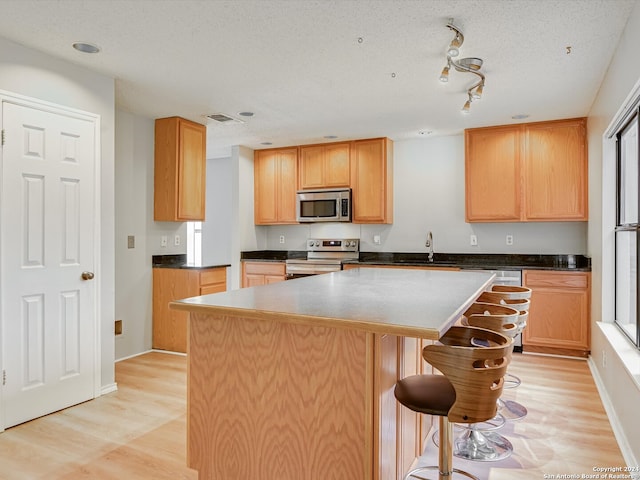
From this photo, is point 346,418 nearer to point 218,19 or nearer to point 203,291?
point 218,19

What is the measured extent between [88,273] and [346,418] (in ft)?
7.72

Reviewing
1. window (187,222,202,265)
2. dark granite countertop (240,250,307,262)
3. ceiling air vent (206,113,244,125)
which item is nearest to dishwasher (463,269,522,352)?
dark granite countertop (240,250,307,262)

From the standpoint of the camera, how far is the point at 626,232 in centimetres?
291

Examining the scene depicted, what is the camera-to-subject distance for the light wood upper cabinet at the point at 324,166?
554 cm

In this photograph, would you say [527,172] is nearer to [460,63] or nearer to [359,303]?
[460,63]

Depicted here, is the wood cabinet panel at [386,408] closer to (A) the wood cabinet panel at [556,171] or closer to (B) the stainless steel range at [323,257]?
(A) the wood cabinet panel at [556,171]

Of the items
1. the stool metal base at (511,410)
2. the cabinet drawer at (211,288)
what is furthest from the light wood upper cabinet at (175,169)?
the stool metal base at (511,410)

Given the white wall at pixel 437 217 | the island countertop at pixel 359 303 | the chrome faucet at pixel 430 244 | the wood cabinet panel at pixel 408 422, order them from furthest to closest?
the chrome faucet at pixel 430 244
the white wall at pixel 437 217
the wood cabinet panel at pixel 408 422
the island countertop at pixel 359 303

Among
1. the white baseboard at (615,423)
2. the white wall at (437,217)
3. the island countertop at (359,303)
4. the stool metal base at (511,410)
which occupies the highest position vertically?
the white wall at (437,217)

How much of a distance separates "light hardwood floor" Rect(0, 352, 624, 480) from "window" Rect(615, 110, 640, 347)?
68cm

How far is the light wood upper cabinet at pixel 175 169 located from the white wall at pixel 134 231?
0.28ft

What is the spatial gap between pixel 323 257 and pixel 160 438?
3.66 m

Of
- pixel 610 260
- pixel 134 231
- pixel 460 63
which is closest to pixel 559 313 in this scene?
pixel 610 260

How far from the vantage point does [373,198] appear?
17.7ft
